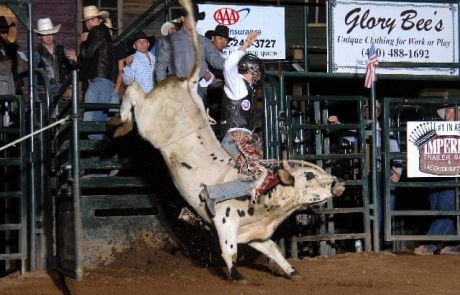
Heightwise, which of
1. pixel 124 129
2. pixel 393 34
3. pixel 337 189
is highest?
pixel 393 34

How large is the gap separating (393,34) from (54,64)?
4.34m

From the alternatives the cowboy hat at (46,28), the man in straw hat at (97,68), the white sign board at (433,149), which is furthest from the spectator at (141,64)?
the white sign board at (433,149)

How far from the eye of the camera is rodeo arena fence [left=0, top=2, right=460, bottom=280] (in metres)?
10.4

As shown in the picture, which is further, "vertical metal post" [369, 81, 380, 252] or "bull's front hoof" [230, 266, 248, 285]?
"vertical metal post" [369, 81, 380, 252]

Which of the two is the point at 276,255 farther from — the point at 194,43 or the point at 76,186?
the point at 76,186

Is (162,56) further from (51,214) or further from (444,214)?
(444,214)

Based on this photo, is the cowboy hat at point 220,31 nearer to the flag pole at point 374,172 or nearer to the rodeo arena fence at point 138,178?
the rodeo arena fence at point 138,178

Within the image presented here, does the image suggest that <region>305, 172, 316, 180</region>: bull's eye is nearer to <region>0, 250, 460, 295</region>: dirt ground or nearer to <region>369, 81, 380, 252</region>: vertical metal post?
<region>0, 250, 460, 295</region>: dirt ground

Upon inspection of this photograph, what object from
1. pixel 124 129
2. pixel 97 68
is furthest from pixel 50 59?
pixel 124 129

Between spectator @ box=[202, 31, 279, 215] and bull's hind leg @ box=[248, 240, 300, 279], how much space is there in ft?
2.05

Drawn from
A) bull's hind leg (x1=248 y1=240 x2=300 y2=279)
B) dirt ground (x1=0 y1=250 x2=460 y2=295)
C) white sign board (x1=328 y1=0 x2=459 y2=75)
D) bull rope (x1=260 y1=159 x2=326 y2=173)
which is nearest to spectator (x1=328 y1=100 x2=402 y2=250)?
white sign board (x1=328 y1=0 x2=459 y2=75)

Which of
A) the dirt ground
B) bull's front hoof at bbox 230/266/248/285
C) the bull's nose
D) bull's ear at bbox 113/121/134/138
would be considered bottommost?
the dirt ground

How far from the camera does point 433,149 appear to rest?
39.4 feet

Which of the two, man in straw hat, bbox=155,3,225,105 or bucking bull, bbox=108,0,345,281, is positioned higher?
man in straw hat, bbox=155,3,225,105
